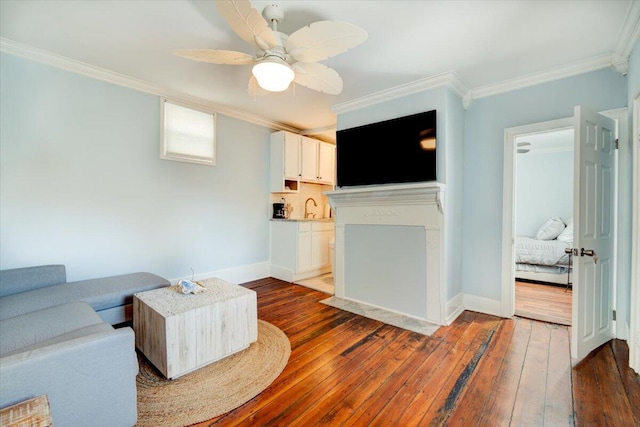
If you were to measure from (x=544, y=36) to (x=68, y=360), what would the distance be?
3.71m

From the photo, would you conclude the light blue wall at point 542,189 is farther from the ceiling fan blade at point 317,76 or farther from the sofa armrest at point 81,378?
the sofa armrest at point 81,378

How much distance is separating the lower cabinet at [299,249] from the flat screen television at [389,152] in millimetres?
1117

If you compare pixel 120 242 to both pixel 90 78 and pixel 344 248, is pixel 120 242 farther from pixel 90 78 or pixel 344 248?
pixel 344 248

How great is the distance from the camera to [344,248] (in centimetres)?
365

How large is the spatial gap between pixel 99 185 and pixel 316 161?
3126 mm

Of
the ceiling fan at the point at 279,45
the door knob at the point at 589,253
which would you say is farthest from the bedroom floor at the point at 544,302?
the ceiling fan at the point at 279,45

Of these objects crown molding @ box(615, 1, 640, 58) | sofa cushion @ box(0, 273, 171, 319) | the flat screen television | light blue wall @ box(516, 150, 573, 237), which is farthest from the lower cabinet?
light blue wall @ box(516, 150, 573, 237)

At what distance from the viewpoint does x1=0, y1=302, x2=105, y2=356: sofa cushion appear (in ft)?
5.19

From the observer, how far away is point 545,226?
16.8 feet

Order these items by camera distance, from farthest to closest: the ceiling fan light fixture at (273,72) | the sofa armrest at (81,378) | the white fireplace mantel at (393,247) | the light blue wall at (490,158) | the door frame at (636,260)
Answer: the white fireplace mantel at (393,247) < the light blue wall at (490,158) < the door frame at (636,260) < the ceiling fan light fixture at (273,72) < the sofa armrest at (81,378)

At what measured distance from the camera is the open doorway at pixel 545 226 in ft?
11.6

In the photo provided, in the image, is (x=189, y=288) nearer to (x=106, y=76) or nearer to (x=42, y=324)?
(x=42, y=324)

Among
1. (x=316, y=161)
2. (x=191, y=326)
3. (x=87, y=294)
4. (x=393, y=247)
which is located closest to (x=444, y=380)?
(x=393, y=247)

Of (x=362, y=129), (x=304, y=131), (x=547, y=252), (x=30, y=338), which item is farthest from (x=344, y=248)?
(x=547, y=252)
